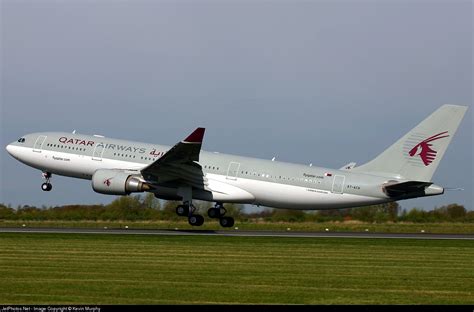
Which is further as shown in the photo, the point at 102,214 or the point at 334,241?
the point at 102,214

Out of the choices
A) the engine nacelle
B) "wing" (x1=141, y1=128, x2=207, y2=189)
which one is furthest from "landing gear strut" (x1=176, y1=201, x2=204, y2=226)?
the engine nacelle

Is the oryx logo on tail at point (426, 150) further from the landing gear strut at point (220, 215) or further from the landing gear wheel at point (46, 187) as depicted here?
the landing gear wheel at point (46, 187)

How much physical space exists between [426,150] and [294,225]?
14667mm

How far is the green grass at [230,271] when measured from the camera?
2186 centimetres

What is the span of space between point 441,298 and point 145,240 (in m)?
21.6

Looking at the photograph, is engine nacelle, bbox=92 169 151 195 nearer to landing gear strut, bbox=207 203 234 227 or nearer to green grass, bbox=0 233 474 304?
landing gear strut, bbox=207 203 234 227

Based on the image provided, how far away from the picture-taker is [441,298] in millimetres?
22312

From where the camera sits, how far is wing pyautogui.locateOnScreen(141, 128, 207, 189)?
165 ft

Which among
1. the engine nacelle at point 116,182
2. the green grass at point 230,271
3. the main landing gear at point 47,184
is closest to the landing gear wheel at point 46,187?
the main landing gear at point 47,184

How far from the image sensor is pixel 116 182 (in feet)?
171

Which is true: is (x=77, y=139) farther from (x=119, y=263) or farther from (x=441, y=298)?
(x=441, y=298)

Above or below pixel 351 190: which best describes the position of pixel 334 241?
below

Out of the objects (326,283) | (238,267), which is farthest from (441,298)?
(238,267)

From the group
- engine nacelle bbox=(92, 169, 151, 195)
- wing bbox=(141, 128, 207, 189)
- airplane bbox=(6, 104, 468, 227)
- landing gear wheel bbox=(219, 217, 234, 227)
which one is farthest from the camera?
landing gear wheel bbox=(219, 217, 234, 227)
